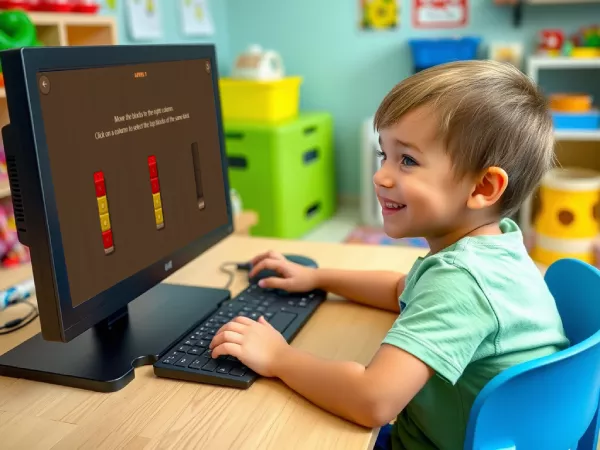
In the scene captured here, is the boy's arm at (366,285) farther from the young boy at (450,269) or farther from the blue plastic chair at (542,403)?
the blue plastic chair at (542,403)

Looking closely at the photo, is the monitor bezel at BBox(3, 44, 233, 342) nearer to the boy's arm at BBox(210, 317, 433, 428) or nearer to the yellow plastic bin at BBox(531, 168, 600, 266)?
the boy's arm at BBox(210, 317, 433, 428)

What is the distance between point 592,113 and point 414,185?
2.18 metres

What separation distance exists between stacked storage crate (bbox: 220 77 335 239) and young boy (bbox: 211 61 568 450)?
190 cm

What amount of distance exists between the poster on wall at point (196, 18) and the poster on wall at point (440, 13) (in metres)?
1.01

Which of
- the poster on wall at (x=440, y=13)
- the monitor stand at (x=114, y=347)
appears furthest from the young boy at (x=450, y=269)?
the poster on wall at (x=440, y=13)

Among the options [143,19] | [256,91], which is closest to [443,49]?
[256,91]

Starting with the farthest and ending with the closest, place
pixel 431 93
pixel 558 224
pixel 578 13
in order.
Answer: pixel 578 13 < pixel 558 224 < pixel 431 93

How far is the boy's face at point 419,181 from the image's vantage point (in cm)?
77

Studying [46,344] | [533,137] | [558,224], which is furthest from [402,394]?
[558,224]

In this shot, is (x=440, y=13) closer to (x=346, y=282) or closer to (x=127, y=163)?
(x=346, y=282)

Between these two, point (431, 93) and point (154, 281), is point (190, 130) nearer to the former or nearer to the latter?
point (154, 281)

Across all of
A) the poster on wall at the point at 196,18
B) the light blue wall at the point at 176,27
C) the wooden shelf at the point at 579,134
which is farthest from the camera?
the poster on wall at the point at 196,18

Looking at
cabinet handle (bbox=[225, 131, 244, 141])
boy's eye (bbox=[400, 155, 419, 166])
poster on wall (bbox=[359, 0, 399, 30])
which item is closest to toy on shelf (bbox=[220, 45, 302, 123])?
cabinet handle (bbox=[225, 131, 244, 141])

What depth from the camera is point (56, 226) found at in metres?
0.68
